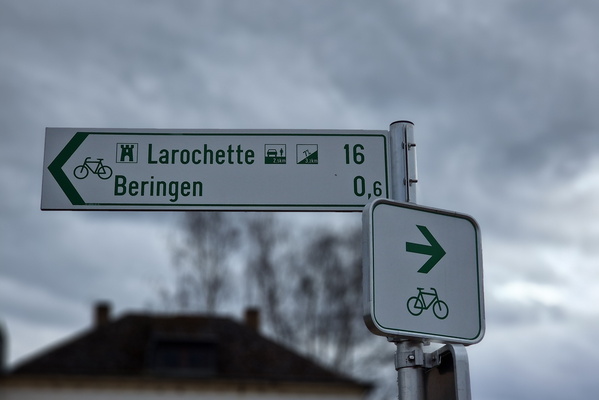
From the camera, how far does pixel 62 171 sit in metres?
3.72

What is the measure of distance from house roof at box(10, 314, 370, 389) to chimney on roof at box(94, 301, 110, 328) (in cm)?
163

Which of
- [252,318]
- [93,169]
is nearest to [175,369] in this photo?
[252,318]

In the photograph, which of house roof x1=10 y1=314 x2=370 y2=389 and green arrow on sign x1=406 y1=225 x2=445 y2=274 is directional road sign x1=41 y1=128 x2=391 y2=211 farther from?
house roof x1=10 y1=314 x2=370 y2=389

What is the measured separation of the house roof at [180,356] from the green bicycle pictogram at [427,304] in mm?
26546

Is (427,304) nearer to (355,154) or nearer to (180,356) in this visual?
(355,154)

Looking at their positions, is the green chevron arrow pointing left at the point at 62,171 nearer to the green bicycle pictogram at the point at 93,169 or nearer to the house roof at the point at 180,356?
the green bicycle pictogram at the point at 93,169

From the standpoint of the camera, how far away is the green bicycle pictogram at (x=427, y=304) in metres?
2.90

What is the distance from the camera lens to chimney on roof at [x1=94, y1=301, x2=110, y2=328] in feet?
110

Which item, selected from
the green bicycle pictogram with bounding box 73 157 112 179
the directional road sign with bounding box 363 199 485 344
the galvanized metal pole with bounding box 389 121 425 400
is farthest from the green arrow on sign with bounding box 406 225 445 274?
the green bicycle pictogram with bounding box 73 157 112 179

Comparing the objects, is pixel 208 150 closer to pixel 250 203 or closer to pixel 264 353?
pixel 250 203

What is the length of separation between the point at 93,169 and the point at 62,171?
133 millimetres

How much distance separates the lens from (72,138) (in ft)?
12.5

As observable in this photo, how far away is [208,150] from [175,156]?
0.15m

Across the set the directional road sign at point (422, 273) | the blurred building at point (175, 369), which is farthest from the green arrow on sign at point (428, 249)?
the blurred building at point (175, 369)
